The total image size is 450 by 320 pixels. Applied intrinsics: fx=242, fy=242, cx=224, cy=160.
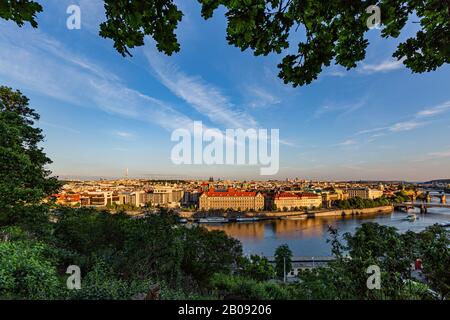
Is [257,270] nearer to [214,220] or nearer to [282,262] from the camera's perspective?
[282,262]

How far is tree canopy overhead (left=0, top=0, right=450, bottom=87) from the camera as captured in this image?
3.97 ft

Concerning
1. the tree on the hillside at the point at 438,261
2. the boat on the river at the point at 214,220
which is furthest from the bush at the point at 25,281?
the boat on the river at the point at 214,220

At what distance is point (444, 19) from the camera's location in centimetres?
168

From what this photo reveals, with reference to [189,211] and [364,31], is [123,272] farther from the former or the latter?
[189,211]

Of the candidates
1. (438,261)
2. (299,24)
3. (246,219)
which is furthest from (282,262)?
(246,219)

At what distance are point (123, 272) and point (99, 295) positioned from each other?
327cm

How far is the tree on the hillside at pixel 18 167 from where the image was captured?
18.8 ft

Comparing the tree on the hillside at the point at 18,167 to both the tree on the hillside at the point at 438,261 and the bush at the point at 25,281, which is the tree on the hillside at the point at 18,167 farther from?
the tree on the hillside at the point at 438,261

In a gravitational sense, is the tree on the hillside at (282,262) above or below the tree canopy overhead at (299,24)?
below

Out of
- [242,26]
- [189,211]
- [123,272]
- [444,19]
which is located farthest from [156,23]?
[189,211]

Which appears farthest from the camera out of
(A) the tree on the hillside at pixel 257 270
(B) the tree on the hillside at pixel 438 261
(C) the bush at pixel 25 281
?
(A) the tree on the hillside at pixel 257 270

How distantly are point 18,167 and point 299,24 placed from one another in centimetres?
723

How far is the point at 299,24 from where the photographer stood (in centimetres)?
158

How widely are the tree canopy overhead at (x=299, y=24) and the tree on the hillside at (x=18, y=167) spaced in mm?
6072
